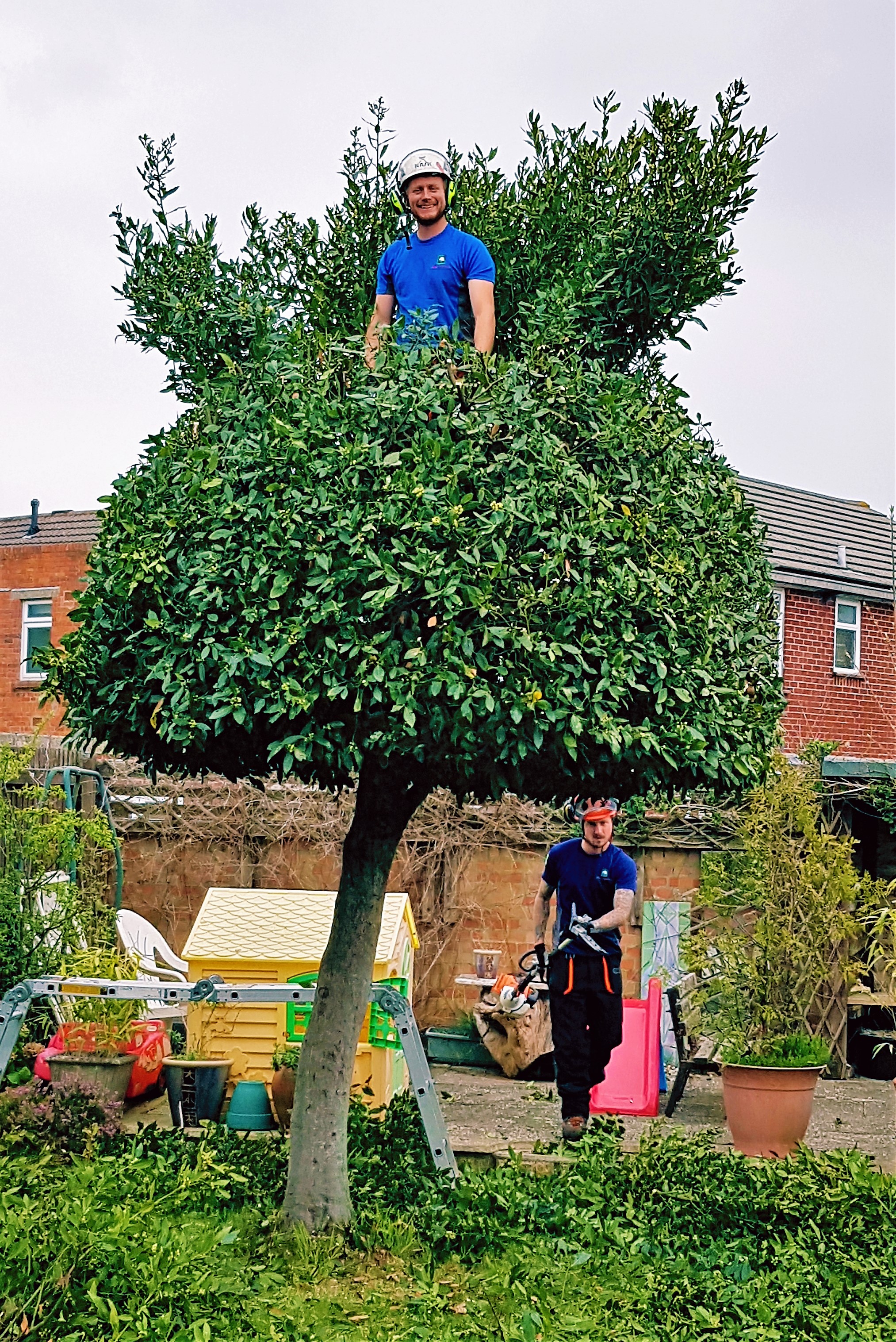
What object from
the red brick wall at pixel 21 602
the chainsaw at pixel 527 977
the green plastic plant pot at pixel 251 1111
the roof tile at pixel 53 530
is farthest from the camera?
the roof tile at pixel 53 530

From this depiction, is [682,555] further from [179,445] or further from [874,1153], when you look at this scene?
[874,1153]

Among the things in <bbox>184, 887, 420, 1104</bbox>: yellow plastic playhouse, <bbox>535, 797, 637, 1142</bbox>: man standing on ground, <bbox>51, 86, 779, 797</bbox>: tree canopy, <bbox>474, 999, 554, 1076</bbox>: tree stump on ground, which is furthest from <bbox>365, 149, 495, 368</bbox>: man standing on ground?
<bbox>474, 999, 554, 1076</bbox>: tree stump on ground

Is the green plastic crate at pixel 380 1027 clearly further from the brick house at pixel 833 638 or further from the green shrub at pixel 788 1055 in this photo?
the brick house at pixel 833 638

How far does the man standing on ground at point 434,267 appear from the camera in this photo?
486 centimetres

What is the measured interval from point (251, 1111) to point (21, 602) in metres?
17.4

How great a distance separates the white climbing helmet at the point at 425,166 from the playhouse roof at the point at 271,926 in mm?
4712

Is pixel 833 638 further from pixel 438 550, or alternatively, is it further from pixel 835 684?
pixel 438 550

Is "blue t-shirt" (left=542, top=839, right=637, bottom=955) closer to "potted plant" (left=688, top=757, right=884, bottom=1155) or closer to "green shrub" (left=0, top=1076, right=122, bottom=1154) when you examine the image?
"potted plant" (left=688, top=757, right=884, bottom=1155)

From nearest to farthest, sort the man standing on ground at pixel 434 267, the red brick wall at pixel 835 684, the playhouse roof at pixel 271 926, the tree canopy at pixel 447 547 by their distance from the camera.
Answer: the tree canopy at pixel 447 547 < the man standing on ground at pixel 434 267 < the playhouse roof at pixel 271 926 < the red brick wall at pixel 835 684

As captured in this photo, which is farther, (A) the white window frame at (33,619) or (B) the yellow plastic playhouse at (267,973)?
(A) the white window frame at (33,619)

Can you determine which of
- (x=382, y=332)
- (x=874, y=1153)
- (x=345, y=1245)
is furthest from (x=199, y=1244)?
(x=874, y=1153)

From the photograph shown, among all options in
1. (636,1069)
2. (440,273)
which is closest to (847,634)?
(636,1069)

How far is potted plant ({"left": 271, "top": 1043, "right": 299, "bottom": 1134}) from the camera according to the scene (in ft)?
24.5

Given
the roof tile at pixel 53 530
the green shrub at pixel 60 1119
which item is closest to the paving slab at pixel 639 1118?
the green shrub at pixel 60 1119
